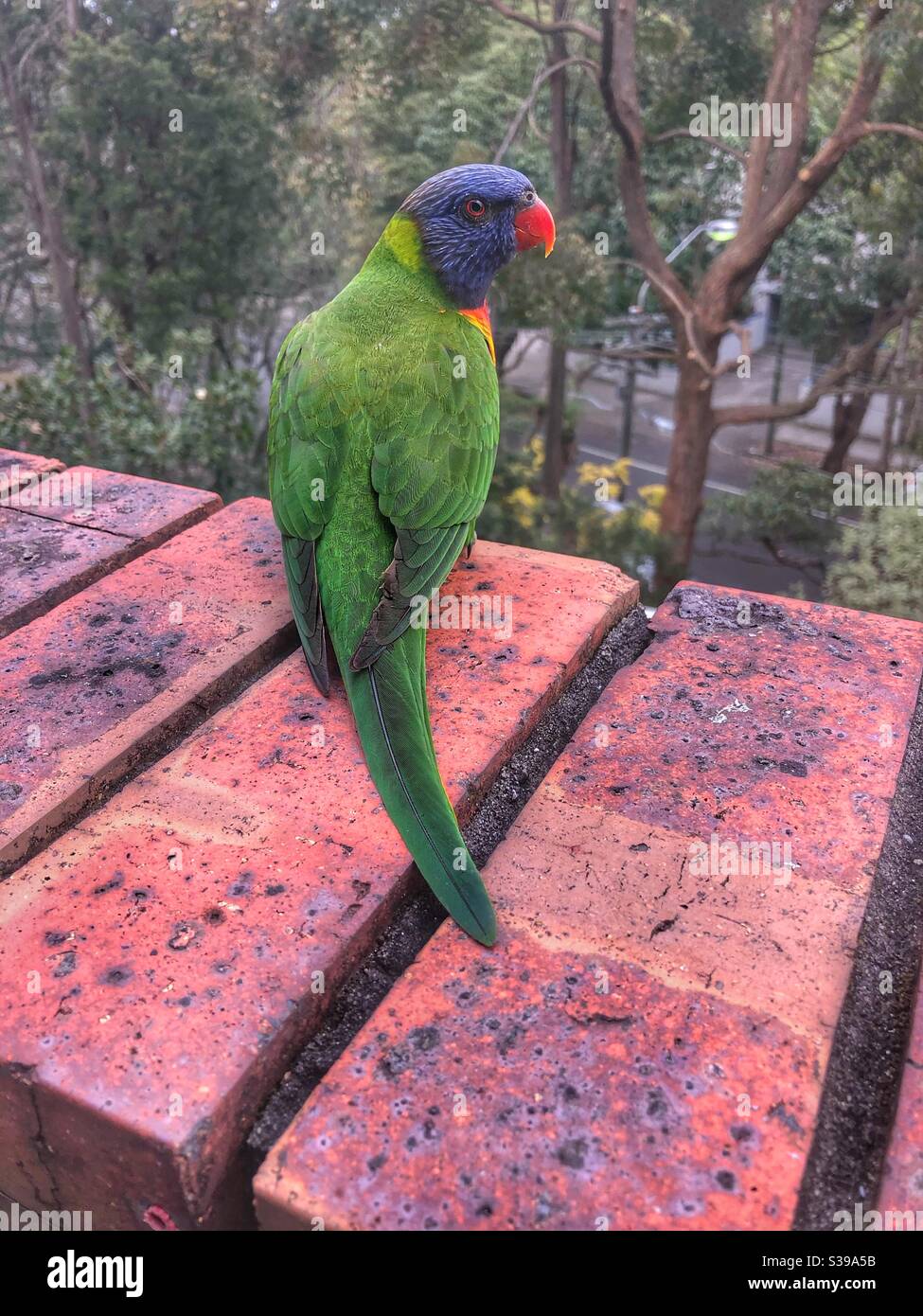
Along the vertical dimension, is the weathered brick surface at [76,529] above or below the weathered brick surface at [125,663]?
above

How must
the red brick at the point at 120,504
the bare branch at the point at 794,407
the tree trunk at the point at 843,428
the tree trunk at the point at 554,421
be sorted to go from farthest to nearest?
the tree trunk at the point at 843,428 < the tree trunk at the point at 554,421 < the bare branch at the point at 794,407 < the red brick at the point at 120,504

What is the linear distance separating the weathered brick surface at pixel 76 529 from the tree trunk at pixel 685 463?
27.7ft

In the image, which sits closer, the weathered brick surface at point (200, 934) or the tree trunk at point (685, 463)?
the weathered brick surface at point (200, 934)

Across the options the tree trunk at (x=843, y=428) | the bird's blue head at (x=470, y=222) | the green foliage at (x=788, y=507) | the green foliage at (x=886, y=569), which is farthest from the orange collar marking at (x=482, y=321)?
the tree trunk at (x=843, y=428)

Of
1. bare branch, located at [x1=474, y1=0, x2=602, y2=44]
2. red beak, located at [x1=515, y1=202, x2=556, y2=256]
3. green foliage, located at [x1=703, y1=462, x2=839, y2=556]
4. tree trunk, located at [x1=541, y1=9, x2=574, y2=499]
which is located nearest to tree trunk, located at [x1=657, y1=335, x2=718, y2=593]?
tree trunk, located at [x1=541, y1=9, x2=574, y2=499]

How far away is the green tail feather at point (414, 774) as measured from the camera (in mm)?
1295

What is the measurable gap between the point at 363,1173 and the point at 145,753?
840mm

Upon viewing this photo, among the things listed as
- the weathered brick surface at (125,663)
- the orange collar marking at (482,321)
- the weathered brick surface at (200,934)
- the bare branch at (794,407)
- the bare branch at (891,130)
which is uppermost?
the bare branch at (891,130)

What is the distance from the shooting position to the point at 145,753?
162 cm

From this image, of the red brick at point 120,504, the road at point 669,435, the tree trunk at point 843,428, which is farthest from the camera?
the road at point 669,435

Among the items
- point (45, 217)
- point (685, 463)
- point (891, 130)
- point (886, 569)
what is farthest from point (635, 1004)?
point (45, 217)

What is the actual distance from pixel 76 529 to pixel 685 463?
921cm

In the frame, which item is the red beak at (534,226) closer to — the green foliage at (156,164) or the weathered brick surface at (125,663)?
the weathered brick surface at (125,663)

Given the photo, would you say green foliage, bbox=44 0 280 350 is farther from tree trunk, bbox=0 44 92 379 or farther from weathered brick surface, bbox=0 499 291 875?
weathered brick surface, bbox=0 499 291 875
